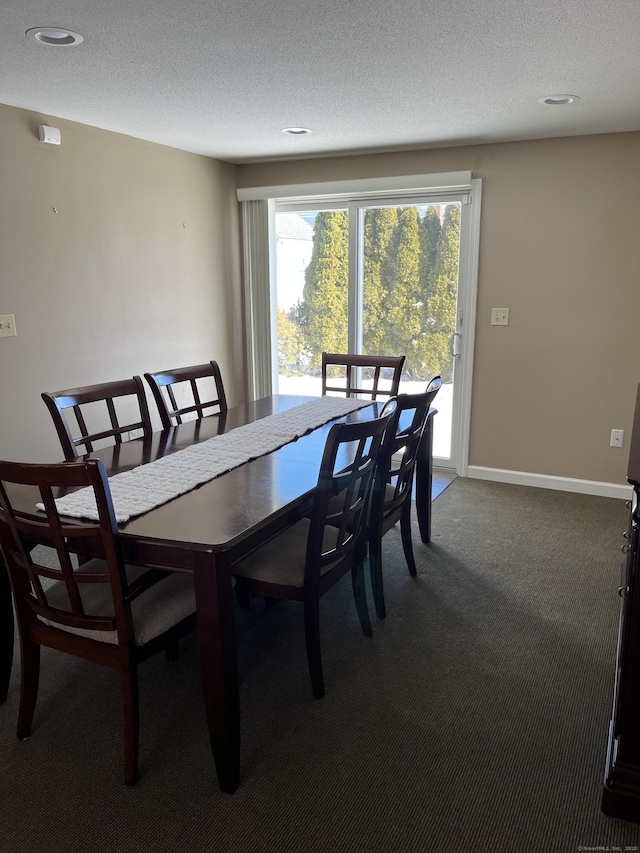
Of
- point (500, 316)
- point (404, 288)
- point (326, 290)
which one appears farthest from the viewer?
point (326, 290)

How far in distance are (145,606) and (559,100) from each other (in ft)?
9.81

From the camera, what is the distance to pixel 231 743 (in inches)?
65.4

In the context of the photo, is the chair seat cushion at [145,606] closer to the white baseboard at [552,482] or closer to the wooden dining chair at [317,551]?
the wooden dining chair at [317,551]

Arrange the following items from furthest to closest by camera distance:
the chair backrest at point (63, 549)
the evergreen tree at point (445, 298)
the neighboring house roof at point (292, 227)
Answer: the neighboring house roof at point (292, 227) < the evergreen tree at point (445, 298) < the chair backrest at point (63, 549)

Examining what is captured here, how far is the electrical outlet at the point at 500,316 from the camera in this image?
4164 mm

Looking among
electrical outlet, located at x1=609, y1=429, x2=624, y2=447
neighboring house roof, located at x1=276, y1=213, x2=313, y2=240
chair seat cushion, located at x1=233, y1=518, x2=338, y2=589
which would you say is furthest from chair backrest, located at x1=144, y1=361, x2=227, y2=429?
electrical outlet, located at x1=609, y1=429, x2=624, y2=447

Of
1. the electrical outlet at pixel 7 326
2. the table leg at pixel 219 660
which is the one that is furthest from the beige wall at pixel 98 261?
the table leg at pixel 219 660

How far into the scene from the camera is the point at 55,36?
2.25 m

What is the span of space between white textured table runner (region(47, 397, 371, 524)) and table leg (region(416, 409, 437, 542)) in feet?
1.21

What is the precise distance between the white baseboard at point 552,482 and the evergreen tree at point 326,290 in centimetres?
142

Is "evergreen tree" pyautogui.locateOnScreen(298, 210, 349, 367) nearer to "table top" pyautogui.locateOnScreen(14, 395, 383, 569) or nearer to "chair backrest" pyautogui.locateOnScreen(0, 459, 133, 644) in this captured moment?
"table top" pyautogui.locateOnScreen(14, 395, 383, 569)

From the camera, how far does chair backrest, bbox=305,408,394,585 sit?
72.9 inches

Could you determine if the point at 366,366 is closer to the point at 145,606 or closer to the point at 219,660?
the point at 145,606

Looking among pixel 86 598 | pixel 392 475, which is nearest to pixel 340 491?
pixel 392 475
